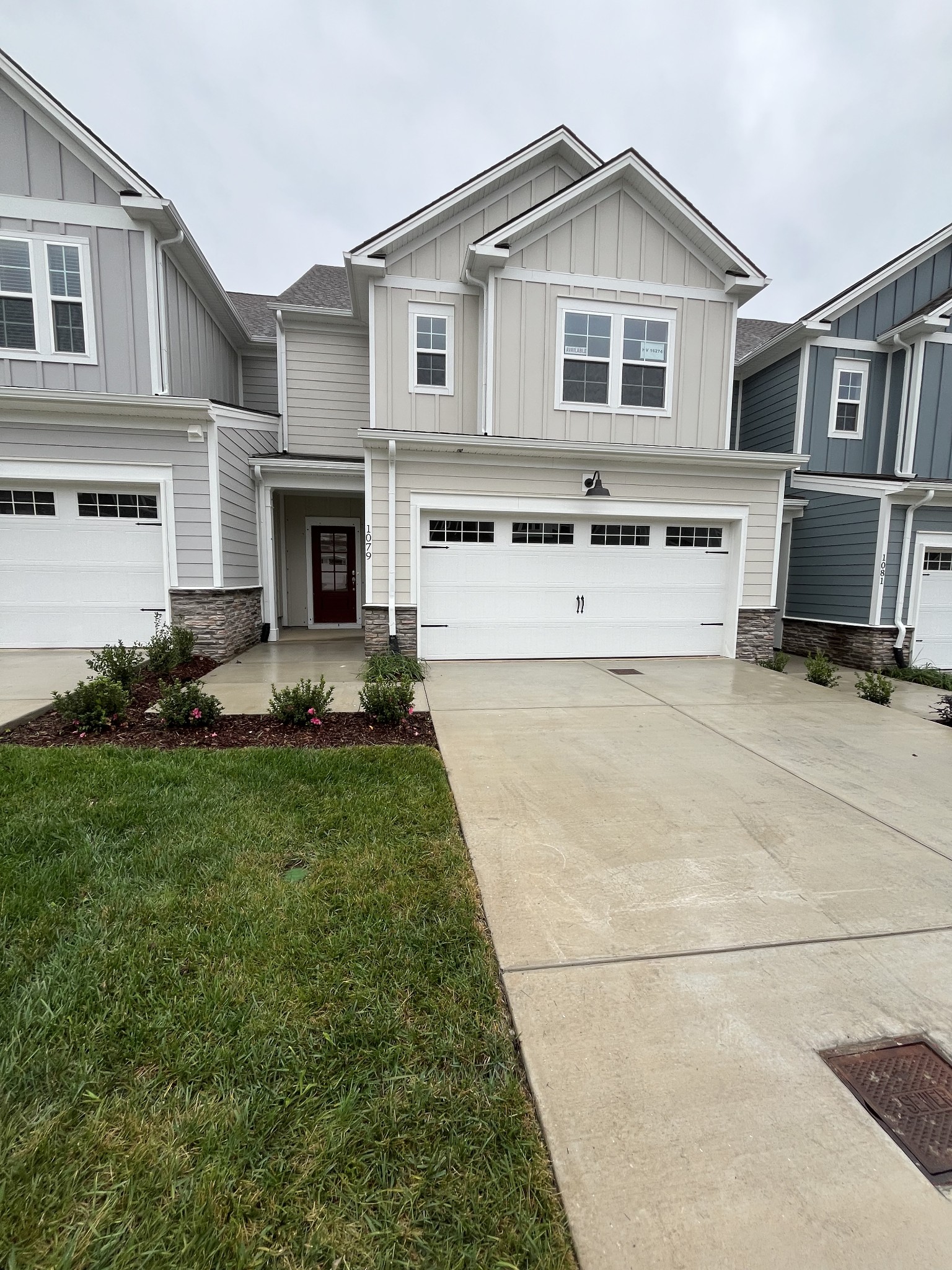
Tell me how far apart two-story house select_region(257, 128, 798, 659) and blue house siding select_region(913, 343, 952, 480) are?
430 centimetres

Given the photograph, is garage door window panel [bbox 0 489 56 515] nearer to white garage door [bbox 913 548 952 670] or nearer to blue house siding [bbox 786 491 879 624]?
blue house siding [bbox 786 491 879 624]

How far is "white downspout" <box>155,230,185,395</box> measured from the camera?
8.55 meters

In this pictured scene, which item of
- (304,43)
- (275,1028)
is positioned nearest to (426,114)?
(304,43)

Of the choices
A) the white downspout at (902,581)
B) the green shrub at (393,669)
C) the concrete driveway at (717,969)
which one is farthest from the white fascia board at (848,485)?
the green shrub at (393,669)

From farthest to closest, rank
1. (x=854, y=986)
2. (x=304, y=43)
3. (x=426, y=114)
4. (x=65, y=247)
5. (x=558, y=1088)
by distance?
(x=426, y=114) < (x=304, y=43) < (x=65, y=247) < (x=854, y=986) < (x=558, y=1088)

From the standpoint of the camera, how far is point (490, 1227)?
4.54 ft

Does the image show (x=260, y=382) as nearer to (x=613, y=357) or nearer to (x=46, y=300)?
(x=46, y=300)

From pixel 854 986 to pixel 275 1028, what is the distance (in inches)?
82.9

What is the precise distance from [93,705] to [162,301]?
675cm

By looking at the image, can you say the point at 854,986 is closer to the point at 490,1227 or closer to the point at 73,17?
the point at 490,1227

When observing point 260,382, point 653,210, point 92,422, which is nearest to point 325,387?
point 260,382

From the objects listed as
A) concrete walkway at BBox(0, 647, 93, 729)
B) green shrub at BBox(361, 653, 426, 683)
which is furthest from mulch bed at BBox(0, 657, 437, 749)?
green shrub at BBox(361, 653, 426, 683)

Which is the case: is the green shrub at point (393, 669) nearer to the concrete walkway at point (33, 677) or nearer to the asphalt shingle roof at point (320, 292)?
the concrete walkway at point (33, 677)

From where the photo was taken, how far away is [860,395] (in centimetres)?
1152
